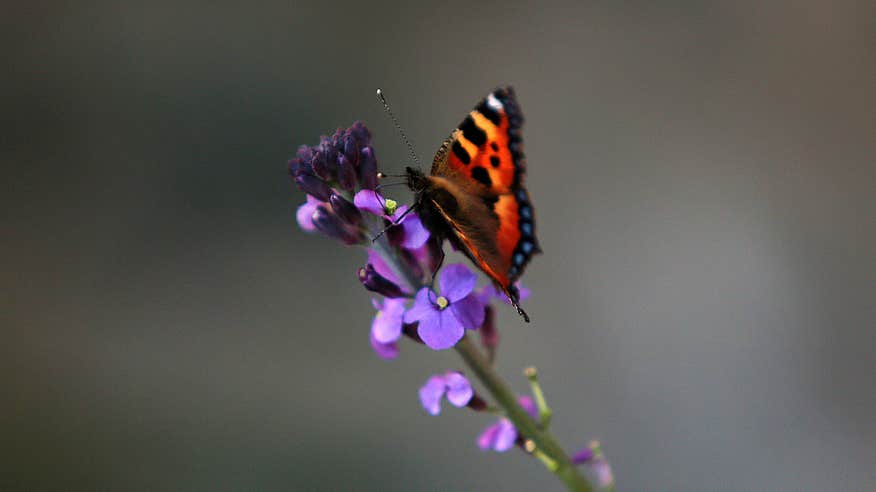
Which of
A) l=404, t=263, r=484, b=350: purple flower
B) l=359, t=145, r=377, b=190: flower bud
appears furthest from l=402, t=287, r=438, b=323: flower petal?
l=359, t=145, r=377, b=190: flower bud

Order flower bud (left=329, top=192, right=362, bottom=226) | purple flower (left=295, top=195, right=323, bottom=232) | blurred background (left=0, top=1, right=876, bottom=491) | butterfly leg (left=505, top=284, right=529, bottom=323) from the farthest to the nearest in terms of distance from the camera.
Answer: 1. blurred background (left=0, top=1, right=876, bottom=491)
2. purple flower (left=295, top=195, right=323, bottom=232)
3. flower bud (left=329, top=192, right=362, bottom=226)
4. butterfly leg (left=505, top=284, right=529, bottom=323)

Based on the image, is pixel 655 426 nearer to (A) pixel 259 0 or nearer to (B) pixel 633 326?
(B) pixel 633 326

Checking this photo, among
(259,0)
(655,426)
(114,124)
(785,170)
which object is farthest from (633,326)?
(114,124)

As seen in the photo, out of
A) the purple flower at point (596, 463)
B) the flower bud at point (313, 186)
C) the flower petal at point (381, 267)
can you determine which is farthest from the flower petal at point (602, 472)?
the flower bud at point (313, 186)

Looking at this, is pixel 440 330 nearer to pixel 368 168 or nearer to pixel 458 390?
pixel 458 390

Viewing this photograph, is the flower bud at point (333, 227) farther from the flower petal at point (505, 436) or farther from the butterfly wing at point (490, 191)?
the flower petal at point (505, 436)

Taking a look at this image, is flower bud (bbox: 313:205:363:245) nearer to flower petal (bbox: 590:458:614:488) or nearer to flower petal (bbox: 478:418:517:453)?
flower petal (bbox: 478:418:517:453)
